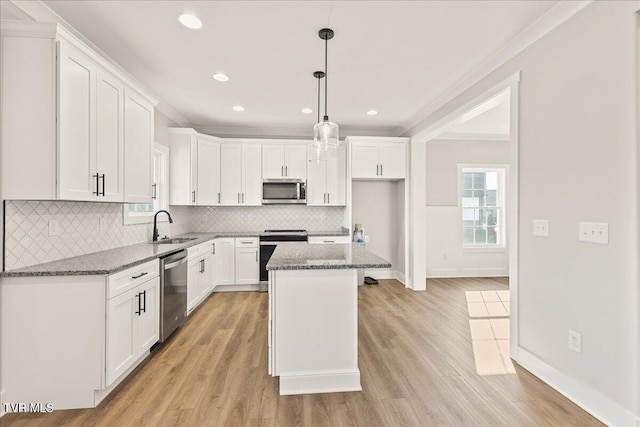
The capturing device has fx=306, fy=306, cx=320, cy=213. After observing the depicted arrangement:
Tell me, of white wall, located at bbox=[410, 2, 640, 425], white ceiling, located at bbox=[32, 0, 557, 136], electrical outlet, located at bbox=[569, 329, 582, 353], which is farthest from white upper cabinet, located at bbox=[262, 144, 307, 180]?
electrical outlet, located at bbox=[569, 329, 582, 353]

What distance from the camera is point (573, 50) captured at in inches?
81.1

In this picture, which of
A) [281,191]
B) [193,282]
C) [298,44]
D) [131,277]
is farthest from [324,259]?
[281,191]

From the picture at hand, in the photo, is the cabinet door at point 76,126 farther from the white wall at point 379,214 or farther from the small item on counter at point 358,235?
the white wall at point 379,214

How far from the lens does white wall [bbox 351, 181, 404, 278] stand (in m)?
5.51

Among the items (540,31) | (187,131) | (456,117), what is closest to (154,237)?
(187,131)

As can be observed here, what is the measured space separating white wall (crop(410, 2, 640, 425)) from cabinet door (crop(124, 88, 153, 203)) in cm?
338

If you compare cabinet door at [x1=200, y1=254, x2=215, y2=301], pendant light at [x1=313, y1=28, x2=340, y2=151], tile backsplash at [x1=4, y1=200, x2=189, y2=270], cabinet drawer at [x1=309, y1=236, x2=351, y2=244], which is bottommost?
cabinet door at [x1=200, y1=254, x2=215, y2=301]

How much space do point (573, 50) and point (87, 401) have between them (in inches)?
156

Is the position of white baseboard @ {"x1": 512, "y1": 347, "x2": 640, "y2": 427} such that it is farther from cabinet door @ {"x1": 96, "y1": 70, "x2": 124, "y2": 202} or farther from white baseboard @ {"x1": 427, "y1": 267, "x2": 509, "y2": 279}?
cabinet door @ {"x1": 96, "y1": 70, "x2": 124, "y2": 202}

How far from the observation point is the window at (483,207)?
5.89 metres

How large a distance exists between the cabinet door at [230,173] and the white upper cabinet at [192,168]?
0.43 ft

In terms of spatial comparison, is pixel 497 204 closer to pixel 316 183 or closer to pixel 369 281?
pixel 369 281

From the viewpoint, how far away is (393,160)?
4.98 m

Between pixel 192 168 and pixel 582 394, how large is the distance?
4823 millimetres
